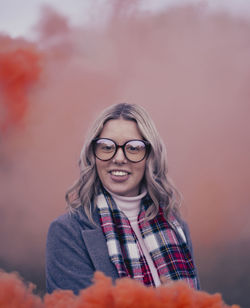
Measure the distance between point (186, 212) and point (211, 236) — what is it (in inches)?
11.9

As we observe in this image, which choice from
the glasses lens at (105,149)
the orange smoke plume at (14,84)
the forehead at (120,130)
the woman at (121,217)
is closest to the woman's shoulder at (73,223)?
the woman at (121,217)

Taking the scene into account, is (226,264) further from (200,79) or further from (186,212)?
(200,79)

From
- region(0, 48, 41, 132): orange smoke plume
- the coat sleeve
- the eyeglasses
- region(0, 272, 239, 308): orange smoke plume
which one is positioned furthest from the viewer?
region(0, 48, 41, 132): orange smoke plume

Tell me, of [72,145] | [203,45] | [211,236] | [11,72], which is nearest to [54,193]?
[72,145]

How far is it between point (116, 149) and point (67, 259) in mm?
522

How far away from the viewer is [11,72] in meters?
2.64

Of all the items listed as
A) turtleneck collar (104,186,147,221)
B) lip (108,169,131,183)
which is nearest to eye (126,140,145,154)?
lip (108,169,131,183)

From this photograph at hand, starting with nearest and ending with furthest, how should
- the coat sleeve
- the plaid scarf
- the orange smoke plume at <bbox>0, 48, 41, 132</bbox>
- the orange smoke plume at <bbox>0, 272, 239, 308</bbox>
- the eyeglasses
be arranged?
the orange smoke plume at <bbox>0, 272, 239, 308</bbox>, the coat sleeve, the plaid scarf, the eyeglasses, the orange smoke plume at <bbox>0, 48, 41, 132</bbox>

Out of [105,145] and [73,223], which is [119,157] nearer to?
[105,145]

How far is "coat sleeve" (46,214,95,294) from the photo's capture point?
58.1 inches

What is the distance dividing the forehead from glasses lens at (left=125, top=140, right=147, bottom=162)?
1.2 inches

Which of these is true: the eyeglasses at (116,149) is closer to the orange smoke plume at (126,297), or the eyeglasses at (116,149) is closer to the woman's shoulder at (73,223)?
the woman's shoulder at (73,223)

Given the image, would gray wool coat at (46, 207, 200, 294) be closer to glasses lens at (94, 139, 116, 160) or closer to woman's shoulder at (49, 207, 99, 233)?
woman's shoulder at (49, 207, 99, 233)

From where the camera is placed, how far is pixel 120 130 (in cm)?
171
